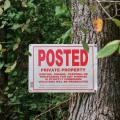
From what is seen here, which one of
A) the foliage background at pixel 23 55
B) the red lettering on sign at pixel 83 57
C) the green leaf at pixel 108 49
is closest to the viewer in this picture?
the green leaf at pixel 108 49

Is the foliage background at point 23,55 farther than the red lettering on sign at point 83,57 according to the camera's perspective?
Yes

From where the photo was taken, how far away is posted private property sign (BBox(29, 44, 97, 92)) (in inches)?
103

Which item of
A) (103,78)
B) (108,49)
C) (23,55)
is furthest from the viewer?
(23,55)

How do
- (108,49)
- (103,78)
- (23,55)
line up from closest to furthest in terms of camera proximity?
1. (108,49)
2. (103,78)
3. (23,55)

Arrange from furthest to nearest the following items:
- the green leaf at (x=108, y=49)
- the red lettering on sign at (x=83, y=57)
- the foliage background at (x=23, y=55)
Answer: the foliage background at (x=23, y=55)
the red lettering on sign at (x=83, y=57)
the green leaf at (x=108, y=49)

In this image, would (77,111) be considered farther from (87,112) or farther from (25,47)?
(25,47)

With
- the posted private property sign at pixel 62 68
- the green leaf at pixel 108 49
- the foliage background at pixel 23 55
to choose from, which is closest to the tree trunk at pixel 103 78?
the posted private property sign at pixel 62 68

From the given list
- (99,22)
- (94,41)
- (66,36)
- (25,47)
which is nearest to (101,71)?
(94,41)

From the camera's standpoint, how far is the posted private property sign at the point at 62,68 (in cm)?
262

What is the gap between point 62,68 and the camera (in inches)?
104

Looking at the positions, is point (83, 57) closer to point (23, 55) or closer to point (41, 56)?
point (41, 56)

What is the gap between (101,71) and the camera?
103 inches

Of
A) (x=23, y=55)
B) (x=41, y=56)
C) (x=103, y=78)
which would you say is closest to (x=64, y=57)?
(x=41, y=56)

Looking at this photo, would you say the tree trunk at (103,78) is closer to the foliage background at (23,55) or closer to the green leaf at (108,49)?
the green leaf at (108,49)
